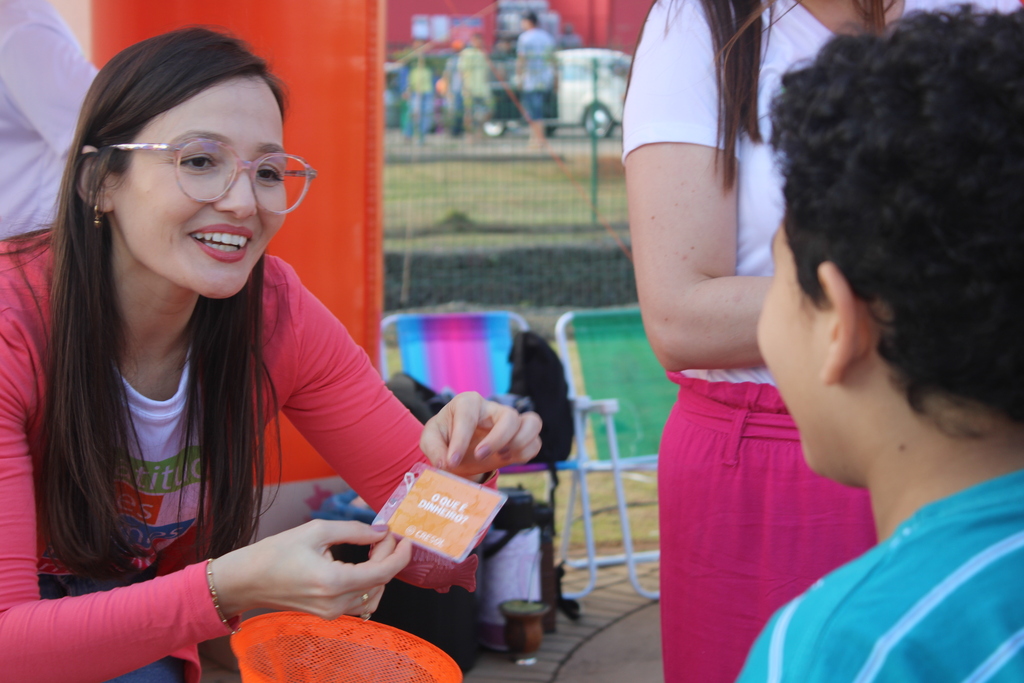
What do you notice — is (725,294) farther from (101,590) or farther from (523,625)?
(523,625)

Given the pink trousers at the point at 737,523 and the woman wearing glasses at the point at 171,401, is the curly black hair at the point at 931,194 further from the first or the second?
the woman wearing glasses at the point at 171,401

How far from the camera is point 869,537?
1492 millimetres

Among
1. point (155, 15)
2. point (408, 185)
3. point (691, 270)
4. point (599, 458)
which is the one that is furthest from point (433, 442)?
point (408, 185)

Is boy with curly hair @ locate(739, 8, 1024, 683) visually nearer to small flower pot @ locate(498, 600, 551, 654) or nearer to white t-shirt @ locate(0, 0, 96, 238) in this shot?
white t-shirt @ locate(0, 0, 96, 238)

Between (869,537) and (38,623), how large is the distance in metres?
1.31

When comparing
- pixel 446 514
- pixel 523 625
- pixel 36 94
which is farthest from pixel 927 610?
pixel 523 625

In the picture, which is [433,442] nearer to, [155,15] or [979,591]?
[979,591]

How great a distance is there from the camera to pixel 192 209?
5.96 ft

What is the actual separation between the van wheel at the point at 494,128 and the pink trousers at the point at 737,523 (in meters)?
9.29

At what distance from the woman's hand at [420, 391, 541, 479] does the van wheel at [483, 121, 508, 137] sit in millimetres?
9021

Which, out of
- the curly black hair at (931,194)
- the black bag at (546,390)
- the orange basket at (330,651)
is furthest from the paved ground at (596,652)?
the curly black hair at (931,194)

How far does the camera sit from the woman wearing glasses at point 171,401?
1.51 metres

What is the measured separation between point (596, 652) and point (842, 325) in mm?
3362

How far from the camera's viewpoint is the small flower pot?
391 cm
